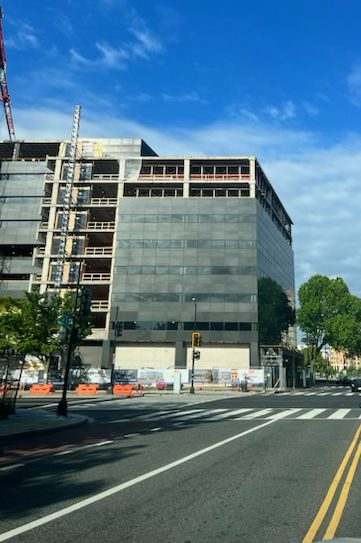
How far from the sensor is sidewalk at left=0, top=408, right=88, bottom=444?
1386 centimetres

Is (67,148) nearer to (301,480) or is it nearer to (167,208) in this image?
(167,208)

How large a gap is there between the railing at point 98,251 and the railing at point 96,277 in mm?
2993

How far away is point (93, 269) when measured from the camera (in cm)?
7500

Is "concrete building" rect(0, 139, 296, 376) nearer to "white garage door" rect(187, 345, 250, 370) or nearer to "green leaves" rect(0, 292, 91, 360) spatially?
"white garage door" rect(187, 345, 250, 370)

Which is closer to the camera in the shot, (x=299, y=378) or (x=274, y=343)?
(x=274, y=343)

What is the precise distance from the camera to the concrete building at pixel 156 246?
6444 cm

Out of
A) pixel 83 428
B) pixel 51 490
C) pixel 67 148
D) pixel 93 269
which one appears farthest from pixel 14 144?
pixel 51 490

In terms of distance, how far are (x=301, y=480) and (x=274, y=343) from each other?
6332 cm

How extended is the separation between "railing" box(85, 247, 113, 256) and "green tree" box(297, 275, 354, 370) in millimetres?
33909

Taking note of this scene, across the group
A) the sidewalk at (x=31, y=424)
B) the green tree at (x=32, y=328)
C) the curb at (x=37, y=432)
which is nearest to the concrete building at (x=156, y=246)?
the green tree at (x=32, y=328)

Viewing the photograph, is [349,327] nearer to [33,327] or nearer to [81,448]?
[33,327]

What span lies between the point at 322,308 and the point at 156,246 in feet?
102

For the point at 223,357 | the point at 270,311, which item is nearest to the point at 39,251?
the point at 223,357

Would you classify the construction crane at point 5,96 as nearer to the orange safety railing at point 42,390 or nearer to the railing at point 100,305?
the railing at point 100,305
